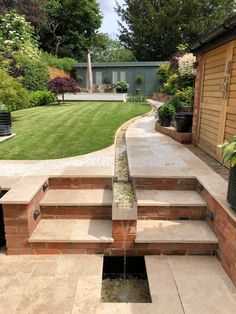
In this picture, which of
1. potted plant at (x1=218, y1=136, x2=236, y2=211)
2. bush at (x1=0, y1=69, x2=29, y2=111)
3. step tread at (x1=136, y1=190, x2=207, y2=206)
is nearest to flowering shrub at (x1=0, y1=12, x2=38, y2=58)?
bush at (x1=0, y1=69, x2=29, y2=111)

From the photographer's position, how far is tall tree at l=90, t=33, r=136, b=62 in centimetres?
3191

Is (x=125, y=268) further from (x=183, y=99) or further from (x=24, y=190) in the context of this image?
(x=183, y=99)

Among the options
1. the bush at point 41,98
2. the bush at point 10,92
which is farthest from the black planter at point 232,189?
the bush at point 41,98

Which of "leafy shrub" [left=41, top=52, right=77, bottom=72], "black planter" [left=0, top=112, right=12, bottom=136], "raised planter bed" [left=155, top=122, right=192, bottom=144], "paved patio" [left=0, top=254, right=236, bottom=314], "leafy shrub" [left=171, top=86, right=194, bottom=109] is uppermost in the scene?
"leafy shrub" [left=41, top=52, right=77, bottom=72]

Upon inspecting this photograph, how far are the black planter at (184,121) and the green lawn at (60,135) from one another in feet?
5.41

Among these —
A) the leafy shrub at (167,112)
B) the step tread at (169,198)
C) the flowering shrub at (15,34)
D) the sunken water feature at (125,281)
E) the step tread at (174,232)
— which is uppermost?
the flowering shrub at (15,34)

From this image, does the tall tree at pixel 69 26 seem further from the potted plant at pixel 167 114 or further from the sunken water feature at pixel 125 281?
the sunken water feature at pixel 125 281

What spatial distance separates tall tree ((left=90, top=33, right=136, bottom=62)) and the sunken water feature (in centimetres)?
3058

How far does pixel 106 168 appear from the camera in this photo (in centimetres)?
427

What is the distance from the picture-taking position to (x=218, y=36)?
14.7 ft

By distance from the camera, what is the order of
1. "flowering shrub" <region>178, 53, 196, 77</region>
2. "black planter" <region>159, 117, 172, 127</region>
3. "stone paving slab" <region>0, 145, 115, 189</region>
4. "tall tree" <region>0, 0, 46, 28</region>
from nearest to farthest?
1. "stone paving slab" <region>0, 145, 115, 189</region>
2. "black planter" <region>159, 117, 172, 127</region>
3. "flowering shrub" <region>178, 53, 196, 77</region>
4. "tall tree" <region>0, 0, 46, 28</region>

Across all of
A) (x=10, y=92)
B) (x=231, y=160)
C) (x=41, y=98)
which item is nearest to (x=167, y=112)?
(x=10, y=92)

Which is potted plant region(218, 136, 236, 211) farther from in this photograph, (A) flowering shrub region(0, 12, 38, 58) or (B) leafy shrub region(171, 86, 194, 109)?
(A) flowering shrub region(0, 12, 38, 58)

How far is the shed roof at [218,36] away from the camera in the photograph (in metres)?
3.83
